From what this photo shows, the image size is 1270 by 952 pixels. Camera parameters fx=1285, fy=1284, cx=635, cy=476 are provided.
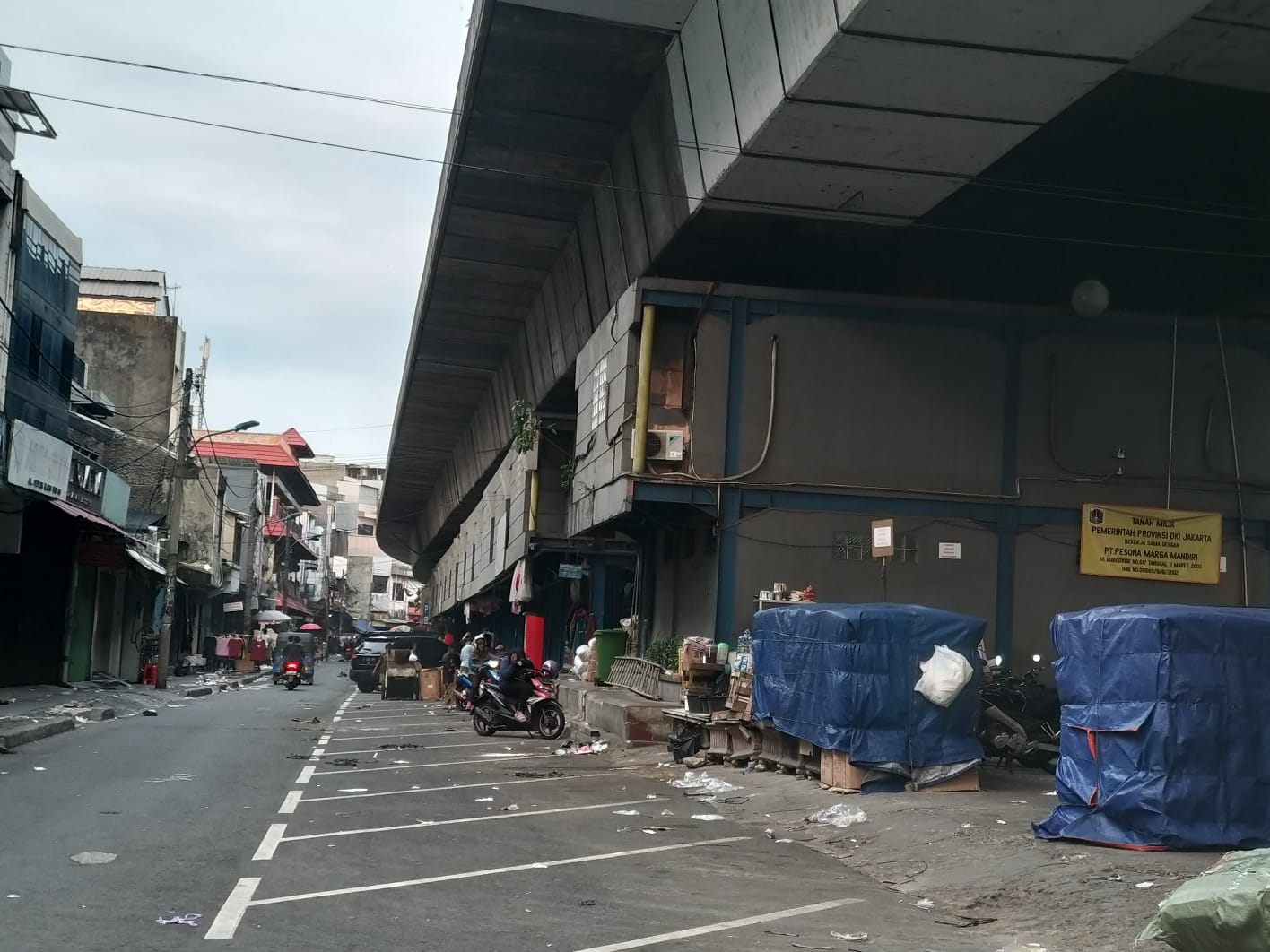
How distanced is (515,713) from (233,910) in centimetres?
1369

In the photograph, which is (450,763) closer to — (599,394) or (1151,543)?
(599,394)

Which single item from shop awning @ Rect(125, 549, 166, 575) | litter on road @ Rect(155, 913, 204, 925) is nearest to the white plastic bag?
litter on road @ Rect(155, 913, 204, 925)

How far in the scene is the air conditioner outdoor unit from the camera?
61.3ft

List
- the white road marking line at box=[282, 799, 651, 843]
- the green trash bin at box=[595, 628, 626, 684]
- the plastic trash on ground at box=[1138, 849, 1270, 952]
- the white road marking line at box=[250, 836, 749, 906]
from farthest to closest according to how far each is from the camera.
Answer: the green trash bin at box=[595, 628, 626, 684] → the white road marking line at box=[282, 799, 651, 843] → the white road marking line at box=[250, 836, 749, 906] → the plastic trash on ground at box=[1138, 849, 1270, 952]

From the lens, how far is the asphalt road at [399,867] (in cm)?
693

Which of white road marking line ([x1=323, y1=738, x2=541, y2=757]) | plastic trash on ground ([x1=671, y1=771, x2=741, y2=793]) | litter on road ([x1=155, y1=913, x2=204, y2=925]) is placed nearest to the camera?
litter on road ([x1=155, y1=913, x2=204, y2=925])

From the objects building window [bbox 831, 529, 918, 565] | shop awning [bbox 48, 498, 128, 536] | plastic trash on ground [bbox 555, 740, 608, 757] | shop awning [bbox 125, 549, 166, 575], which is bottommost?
plastic trash on ground [bbox 555, 740, 608, 757]

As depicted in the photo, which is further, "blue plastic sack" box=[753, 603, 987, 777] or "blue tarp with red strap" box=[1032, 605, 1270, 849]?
"blue plastic sack" box=[753, 603, 987, 777]

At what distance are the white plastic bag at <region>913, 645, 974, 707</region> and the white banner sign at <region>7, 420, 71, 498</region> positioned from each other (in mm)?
17868

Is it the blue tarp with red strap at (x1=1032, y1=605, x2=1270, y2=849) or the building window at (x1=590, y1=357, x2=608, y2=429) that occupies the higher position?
the building window at (x1=590, y1=357, x2=608, y2=429)

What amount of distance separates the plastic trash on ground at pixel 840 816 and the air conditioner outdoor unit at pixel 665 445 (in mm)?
7737

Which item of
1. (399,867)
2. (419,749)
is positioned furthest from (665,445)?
(399,867)

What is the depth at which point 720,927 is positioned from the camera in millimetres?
7312

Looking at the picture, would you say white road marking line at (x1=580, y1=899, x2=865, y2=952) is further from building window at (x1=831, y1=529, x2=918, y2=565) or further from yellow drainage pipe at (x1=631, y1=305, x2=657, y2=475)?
yellow drainage pipe at (x1=631, y1=305, x2=657, y2=475)
